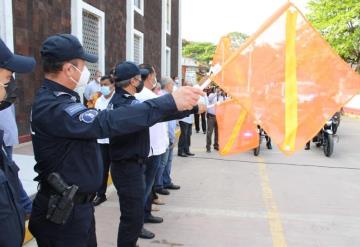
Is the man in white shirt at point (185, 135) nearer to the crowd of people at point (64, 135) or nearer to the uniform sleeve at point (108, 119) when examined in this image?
the crowd of people at point (64, 135)

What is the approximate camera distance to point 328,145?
10.5m

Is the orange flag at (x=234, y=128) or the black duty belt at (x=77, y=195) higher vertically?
the orange flag at (x=234, y=128)

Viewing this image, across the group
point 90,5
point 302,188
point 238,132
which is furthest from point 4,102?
point 90,5

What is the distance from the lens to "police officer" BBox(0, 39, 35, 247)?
2.01 metres

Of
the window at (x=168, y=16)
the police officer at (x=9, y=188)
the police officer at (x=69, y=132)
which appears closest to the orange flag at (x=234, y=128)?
the police officer at (x=69, y=132)

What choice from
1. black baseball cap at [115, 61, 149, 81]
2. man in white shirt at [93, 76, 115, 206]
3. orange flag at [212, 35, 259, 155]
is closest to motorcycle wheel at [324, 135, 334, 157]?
man in white shirt at [93, 76, 115, 206]

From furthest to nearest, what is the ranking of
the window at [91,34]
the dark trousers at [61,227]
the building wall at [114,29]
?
1. the building wall at [114,29]
2. the window at [91,34]
3. the dark trousers at [61,227]

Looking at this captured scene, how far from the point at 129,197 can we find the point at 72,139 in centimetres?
147

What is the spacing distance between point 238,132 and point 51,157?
182 centimetres

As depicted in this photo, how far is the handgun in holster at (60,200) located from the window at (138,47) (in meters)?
15.8

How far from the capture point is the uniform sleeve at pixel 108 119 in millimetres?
2242

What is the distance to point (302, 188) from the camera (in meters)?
7.14

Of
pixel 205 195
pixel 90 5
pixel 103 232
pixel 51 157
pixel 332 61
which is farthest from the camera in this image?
pixel 90 5

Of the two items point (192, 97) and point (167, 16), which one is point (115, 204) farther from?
point (167, 16)
